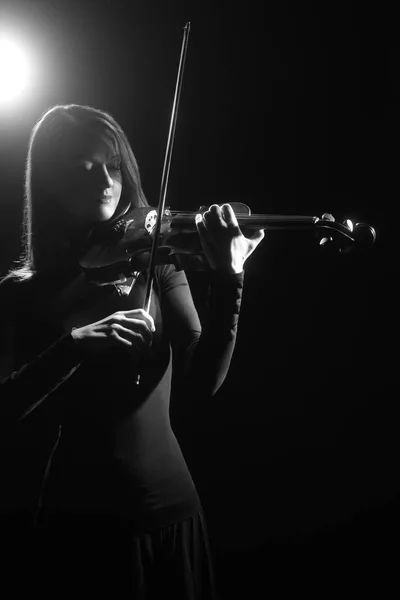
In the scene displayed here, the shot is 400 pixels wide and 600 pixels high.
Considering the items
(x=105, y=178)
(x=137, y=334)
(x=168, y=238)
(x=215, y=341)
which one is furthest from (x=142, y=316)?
(x=105, y=178)

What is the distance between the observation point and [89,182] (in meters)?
1.08

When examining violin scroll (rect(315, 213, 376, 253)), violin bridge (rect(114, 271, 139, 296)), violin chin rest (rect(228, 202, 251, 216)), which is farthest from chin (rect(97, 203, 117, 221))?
violin scroll (rect(315, 213, 376, 253))

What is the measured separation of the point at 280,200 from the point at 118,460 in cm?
95

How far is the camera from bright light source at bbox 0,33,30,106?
5.13 feet

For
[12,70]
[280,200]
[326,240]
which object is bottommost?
[326,240]

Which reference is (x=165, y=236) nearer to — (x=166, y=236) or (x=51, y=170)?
(x=166, y=236)

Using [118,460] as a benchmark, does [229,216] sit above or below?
above

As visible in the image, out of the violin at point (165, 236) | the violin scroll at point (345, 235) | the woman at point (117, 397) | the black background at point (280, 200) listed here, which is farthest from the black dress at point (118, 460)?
the black background at point (280, 200)

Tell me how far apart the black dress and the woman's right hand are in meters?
0.02

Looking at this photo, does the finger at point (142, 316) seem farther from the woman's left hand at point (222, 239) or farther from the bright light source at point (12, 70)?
the bright light source at point (12, 70)

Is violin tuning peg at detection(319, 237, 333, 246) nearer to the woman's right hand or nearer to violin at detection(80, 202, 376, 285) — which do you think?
violin at detection(80, 202, 376, 285)

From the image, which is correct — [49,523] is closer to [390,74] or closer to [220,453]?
[220,453]

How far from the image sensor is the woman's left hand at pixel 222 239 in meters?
0.92

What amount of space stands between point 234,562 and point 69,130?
49.6 inches
